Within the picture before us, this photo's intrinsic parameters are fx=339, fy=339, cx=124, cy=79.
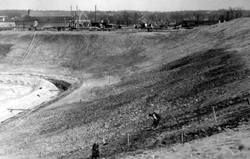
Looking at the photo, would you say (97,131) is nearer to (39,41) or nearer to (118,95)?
(118,95)

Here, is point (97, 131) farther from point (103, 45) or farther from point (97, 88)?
point (103, 45)

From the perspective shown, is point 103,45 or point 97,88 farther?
point 103,45

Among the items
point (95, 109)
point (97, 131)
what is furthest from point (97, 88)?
point (97, 131)

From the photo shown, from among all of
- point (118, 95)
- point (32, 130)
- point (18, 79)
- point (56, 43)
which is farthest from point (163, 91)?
point (56, 43)

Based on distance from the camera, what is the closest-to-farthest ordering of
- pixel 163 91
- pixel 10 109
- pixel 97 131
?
1. pixel 97 131
2. pixel 163 91
3. pixel 10 109

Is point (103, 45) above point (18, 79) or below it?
above

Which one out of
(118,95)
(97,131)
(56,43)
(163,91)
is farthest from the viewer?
(56,43)
